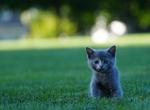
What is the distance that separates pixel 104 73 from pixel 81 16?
77.8m

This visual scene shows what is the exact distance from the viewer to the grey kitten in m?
11.9

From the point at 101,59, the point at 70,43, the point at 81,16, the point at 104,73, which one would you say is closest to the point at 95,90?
the point at 104,73

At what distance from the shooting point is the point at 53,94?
46.1 feet

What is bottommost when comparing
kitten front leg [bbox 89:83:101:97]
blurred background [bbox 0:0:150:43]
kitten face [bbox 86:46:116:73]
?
kitten front leg [bbox 89:83:101:97]

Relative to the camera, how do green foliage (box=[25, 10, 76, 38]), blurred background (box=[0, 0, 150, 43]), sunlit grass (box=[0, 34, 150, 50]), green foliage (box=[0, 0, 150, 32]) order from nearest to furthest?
sunlit grass (box=[0, 34, 150, 50]), green foliage (box=[0, 0, 150, 32]), blurred background (box=[0, 0, 150, 43]), green foliage (box=[25, 10, 76, 38])

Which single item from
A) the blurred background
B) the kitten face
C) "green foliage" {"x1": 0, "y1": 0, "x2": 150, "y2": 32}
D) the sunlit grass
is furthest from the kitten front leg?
"green foliage" {"x1": 0, "y1": 0, "x2": 150, "y2": 32}

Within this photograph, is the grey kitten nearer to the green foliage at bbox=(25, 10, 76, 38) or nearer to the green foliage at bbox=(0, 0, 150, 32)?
the green foliage at bbox=(25, 10, 76, 38)

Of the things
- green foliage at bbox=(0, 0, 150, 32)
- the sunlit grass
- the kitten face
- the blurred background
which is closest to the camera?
the kitten face

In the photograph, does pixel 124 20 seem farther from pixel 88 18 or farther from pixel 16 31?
pixel 16 31

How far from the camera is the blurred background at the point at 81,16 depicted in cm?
8364

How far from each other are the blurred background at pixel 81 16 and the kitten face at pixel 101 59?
6620 centimetres

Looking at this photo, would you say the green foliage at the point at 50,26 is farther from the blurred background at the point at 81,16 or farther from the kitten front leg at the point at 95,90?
the kitten front leg at the point at 95,90

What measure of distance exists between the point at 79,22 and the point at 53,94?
77.5 meters

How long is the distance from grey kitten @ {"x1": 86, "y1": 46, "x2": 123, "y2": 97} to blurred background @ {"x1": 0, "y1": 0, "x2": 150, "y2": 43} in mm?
65918
